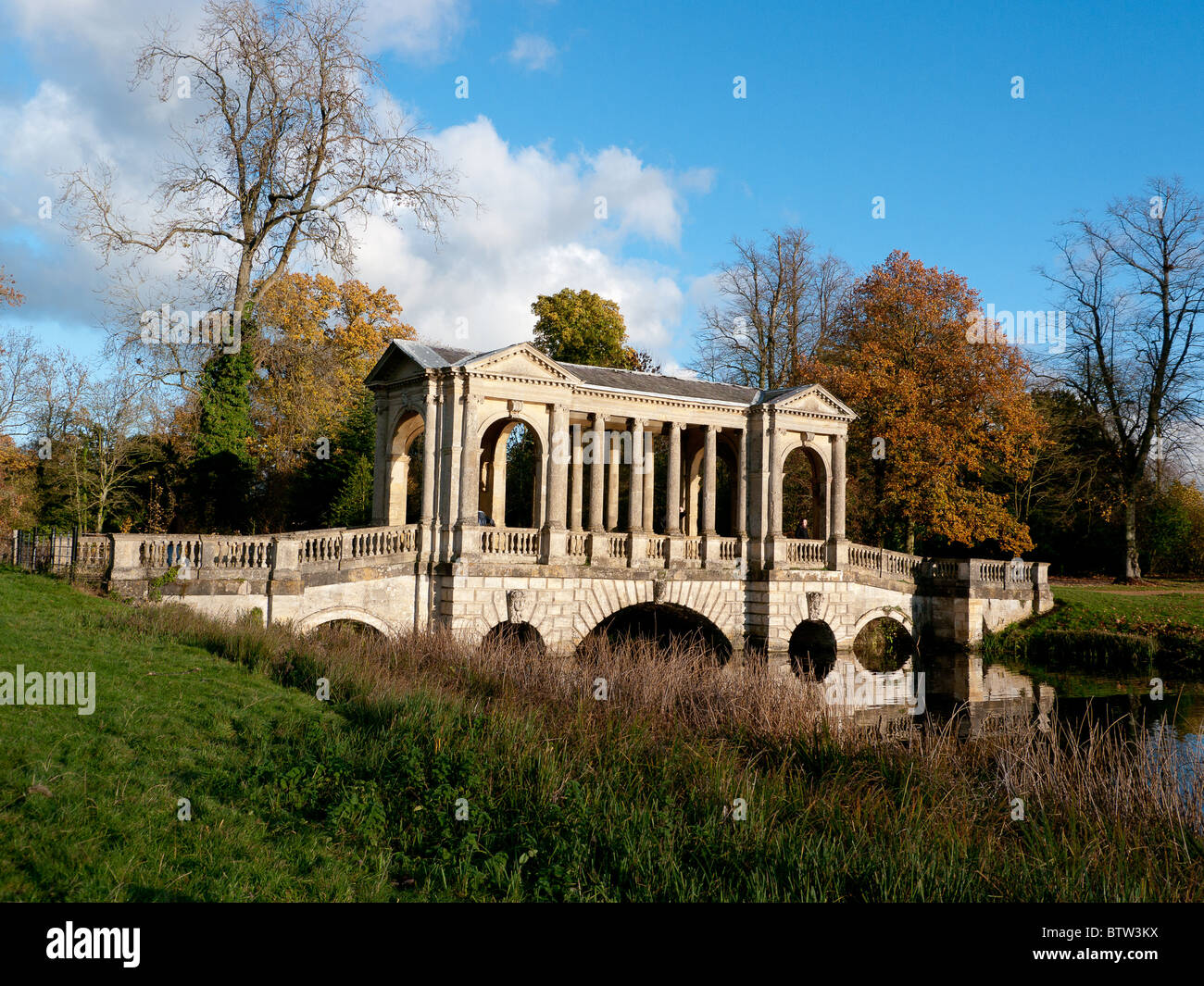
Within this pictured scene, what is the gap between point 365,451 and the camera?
2916 centimetres

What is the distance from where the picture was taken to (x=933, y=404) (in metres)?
30.0

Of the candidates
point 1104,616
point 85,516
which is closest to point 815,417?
point 1104,616

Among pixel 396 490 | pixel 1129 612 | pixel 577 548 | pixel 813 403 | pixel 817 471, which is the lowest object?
pixel 1129 612

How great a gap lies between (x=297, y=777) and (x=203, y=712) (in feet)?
6.86

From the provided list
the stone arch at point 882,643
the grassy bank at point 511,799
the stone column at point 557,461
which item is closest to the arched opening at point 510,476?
the stone column at point 557,461

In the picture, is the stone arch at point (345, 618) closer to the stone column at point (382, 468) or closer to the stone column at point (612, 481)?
the stone column at point (382, 468)

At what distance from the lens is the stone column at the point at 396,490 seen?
23453mm

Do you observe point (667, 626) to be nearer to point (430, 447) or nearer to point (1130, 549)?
point (430, 447)

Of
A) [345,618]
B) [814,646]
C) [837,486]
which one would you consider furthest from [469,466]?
[814,646]

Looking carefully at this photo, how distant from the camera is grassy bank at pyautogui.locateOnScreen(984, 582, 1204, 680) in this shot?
2525 cm

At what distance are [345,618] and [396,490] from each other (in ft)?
17.0

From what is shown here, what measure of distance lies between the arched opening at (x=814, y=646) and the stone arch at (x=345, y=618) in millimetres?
11538

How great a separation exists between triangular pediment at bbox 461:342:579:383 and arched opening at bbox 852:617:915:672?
13120 mm
